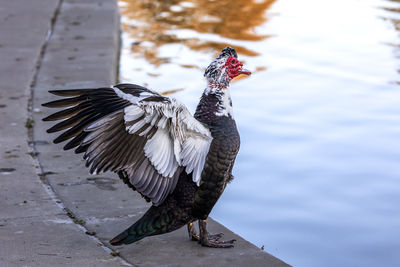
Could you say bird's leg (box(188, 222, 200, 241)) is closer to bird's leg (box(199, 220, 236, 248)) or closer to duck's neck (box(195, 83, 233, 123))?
bird's leg (box(199, 220, 236, 248))

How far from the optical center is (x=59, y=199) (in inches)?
185

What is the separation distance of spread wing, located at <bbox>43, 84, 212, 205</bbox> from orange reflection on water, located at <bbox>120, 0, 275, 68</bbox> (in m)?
4.88

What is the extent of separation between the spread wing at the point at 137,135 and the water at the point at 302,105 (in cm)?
138

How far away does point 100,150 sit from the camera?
12.5 feet

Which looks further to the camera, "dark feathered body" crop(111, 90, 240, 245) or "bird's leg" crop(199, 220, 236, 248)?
"bird's leg" crop(199, 220, 236, 248)

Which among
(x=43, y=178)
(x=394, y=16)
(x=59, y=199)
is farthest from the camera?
(x=394, y=16)

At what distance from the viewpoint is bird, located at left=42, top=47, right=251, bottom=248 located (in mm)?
3805

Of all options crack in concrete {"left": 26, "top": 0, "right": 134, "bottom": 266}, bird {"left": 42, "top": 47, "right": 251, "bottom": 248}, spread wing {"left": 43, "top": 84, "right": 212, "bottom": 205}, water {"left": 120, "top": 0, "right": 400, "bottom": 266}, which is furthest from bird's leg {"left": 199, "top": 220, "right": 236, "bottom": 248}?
water {"left": 120, "top": 0, "right": 400, "bottom": 266}

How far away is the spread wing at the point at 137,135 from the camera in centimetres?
378

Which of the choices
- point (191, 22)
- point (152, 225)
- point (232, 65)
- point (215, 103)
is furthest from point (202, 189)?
point (191, 22)

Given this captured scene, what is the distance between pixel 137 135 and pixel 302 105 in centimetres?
397

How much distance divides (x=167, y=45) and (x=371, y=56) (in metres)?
2.61

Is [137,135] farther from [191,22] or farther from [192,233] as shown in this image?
[191,22]

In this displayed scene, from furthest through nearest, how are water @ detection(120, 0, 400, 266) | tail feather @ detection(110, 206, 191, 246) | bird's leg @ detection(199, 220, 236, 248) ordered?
water @ detection(120, 0, 400, 266), bird's leg @ detection(199, 220, 236, 248), tail feather @ detection(110, 206, 191, 246)
